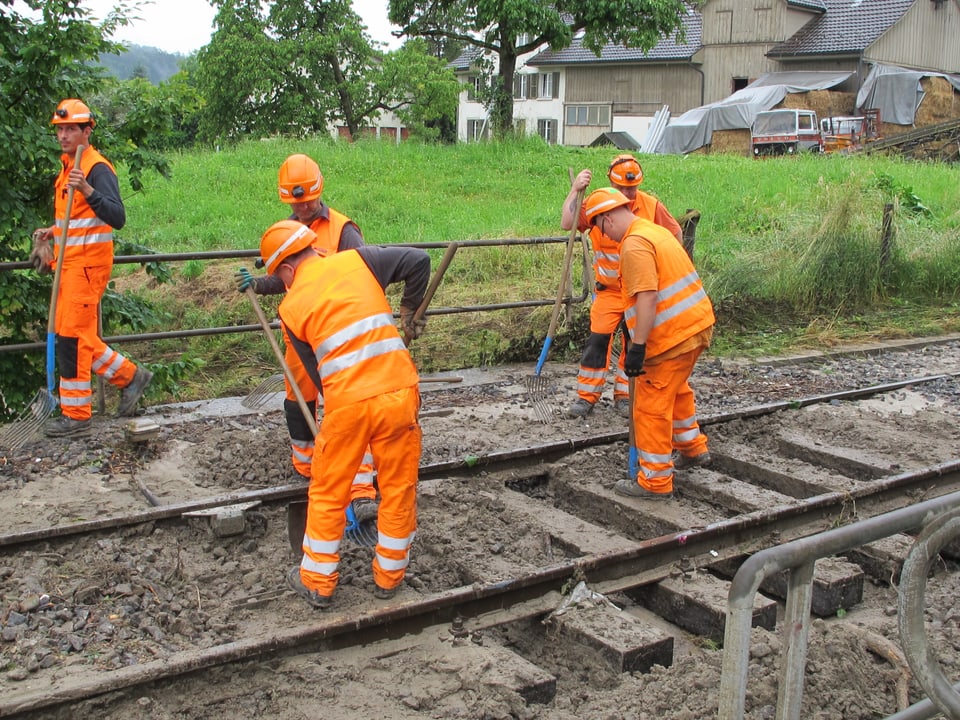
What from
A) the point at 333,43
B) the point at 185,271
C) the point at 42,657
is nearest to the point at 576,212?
the point at 42,657

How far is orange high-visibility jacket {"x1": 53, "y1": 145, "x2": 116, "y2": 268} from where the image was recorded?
6.54 meters

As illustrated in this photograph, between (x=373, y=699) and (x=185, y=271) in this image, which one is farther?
(x=185, y=271)

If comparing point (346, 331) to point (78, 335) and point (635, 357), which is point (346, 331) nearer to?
point (635, 357)

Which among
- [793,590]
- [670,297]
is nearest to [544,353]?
[670,297]

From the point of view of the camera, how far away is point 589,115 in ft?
161

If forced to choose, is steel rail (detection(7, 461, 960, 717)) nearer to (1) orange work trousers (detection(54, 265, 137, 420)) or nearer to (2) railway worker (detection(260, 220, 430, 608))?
(2) railway worker (detection(260, 220, 430, 608))

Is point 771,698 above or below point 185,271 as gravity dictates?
below

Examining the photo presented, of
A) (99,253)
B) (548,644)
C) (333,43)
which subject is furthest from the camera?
(333,43)

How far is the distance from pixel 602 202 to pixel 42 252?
150 inches

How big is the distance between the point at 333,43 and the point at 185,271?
23.9 meters

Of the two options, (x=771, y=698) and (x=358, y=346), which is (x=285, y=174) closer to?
(x=358, y=346)

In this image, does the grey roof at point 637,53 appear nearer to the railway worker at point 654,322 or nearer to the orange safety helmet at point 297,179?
the railway worker at point 654,322

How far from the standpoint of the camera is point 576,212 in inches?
286

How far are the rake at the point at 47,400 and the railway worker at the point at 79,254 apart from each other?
0.04m
